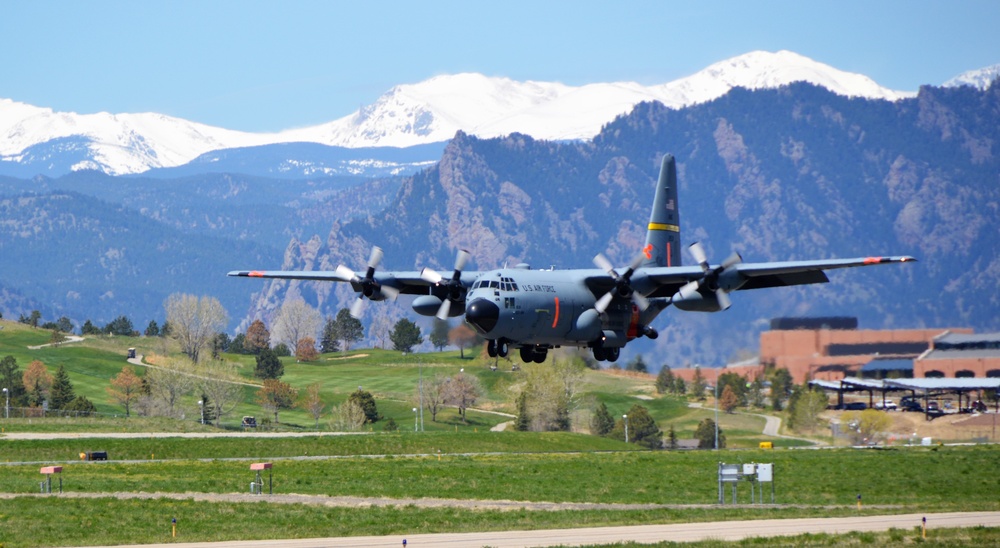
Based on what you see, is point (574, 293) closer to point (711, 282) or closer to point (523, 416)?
point (711, 282)

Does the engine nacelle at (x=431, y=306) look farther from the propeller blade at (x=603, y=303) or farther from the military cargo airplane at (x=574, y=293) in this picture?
the propeller blade at (x=603, y=303)

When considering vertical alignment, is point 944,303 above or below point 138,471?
above

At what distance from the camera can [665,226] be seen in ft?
247

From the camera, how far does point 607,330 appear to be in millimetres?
63469

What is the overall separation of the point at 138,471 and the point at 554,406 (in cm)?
6017

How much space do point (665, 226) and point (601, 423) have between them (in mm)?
64608

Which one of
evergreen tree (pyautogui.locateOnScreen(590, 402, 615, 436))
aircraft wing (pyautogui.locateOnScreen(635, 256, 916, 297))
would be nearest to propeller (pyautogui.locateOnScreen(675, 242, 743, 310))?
aircraft wing (pyautogui.locateOnScreen(635, 256, 916, 297))

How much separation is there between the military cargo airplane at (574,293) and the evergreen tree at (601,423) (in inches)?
2798

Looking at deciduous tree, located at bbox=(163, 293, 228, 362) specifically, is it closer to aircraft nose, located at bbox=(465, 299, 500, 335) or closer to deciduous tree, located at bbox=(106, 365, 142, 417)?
deciduous tree, located at bbox=(106, 365, 142, 417)

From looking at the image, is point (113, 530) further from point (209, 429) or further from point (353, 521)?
point (209, 429)

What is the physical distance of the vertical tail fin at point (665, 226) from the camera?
244ft

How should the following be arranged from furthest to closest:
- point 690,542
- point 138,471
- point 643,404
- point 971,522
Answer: point 643,404
point 138,471
point 971,522
point 690,542

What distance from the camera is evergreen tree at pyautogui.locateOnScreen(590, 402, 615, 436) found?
13688 centimetres

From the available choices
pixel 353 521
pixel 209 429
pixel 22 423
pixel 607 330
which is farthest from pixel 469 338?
pixel 22 423
